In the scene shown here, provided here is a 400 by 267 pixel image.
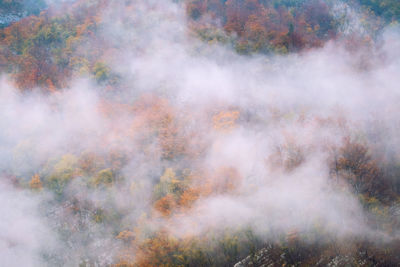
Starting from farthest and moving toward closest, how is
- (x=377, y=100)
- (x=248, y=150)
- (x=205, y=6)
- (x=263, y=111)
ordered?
(x=205, y=6) → (x=377, y=100) → (x=263, y=111) → (x=248, y=150)

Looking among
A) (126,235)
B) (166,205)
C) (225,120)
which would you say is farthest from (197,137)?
(126,235)

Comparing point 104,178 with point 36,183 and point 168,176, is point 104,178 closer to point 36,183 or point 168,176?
point 36,183

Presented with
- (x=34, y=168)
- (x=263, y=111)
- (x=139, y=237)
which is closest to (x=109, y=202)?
(x=139, y=237)

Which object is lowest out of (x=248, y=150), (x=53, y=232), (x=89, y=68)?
(x=53, y=232)

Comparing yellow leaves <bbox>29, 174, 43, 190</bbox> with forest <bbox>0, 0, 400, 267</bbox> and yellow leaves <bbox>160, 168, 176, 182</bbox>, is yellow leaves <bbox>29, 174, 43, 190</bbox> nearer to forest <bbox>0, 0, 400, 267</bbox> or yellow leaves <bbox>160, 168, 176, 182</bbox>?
forest <bbox>0, 0, 400, 267</bbox>

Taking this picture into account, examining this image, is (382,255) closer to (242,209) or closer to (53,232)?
(242,209)
